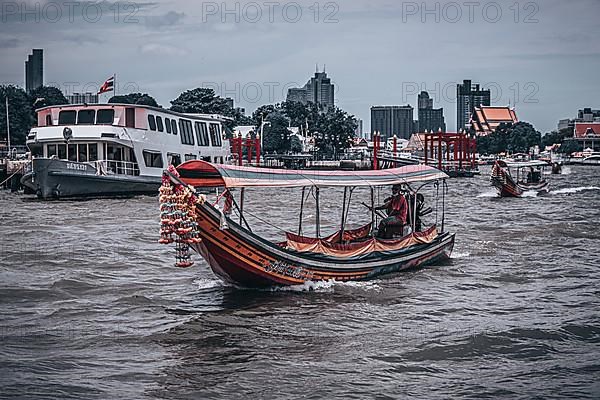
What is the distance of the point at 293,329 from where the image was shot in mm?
12094

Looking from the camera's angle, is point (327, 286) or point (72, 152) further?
point (72, 152)

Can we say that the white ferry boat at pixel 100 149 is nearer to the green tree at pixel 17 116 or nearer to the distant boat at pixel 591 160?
the green tree at pixel 17 116

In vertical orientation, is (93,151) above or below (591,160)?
above

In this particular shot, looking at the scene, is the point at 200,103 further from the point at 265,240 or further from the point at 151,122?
the point at 265,240

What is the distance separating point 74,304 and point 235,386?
495cm

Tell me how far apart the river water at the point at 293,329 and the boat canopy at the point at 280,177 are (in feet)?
5.89

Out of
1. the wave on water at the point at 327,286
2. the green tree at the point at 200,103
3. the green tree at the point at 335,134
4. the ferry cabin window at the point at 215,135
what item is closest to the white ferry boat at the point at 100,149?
the ferry cabin window at the point at 215,135

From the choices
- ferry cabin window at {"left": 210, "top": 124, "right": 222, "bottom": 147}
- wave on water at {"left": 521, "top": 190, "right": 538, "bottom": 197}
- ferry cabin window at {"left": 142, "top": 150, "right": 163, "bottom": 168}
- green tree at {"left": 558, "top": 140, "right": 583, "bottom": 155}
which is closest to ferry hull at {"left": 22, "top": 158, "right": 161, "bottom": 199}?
ferry cabin window at {"left": 142, "top": 150, "right": 163, "bottom": 168}

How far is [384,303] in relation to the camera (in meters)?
13.9

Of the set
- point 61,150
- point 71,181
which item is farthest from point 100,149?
point 71,181

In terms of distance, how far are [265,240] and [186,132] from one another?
26.2 meters

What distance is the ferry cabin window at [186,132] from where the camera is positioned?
38.2 metres

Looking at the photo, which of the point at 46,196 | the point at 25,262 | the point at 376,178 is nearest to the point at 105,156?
the point at 46,196

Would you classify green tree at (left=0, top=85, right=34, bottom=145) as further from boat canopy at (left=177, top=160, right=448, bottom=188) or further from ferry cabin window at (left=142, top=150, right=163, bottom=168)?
boat canopy at (left=177, top=160, right=448, bottom=188)
